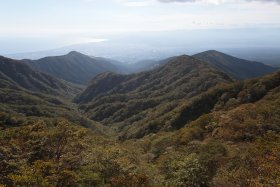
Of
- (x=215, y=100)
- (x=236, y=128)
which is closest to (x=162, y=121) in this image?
(x=215, y=100)

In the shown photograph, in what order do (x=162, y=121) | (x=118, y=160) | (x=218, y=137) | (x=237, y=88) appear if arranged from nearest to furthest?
(x=118, y=160), (x=218, y=137), (x=237, y=88), (x=162, y=121)

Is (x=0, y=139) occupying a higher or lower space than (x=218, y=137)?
higher

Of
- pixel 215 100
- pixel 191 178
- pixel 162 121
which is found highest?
pixel 191 178

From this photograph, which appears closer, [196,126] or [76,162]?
[76,162]

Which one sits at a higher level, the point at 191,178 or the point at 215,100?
the point at 191,178

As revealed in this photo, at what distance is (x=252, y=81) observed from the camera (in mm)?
156625

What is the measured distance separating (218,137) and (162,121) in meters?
A: 82.5

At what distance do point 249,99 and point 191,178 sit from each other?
102 metres

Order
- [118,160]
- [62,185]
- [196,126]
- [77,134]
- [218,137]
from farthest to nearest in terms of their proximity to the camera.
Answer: [196,126] < [218,137] < [77,134] < [118,160] < [62,185]

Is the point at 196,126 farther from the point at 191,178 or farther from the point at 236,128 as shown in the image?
the point at 191,178

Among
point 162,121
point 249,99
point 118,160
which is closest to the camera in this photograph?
point 118,160

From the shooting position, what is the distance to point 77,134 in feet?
184

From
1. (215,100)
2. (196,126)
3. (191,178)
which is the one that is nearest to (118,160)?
(191,178)

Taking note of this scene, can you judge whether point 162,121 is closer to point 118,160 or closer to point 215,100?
point 215,100
